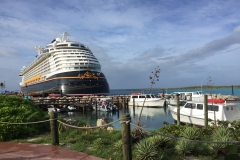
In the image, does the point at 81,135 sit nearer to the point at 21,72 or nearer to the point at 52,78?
the point at 52,78

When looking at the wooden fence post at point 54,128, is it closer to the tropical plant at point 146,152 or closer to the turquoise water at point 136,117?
the tropical plant at point 146,152

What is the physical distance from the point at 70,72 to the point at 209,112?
30898mm

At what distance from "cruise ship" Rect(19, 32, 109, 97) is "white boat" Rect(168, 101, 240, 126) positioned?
25.4 meters

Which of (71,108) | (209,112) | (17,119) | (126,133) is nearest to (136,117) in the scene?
(71,108)

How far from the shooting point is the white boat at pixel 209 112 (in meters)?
15.7

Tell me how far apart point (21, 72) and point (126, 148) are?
267ft

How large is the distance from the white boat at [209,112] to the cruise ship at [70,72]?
1000 inches

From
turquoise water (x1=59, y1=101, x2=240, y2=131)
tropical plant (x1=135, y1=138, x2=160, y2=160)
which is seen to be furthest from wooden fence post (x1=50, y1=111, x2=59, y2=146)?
turquoise water (x1=59, y1=101, x2=240, y2=131)

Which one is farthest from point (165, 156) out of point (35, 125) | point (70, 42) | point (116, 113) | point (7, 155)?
point (70, 42)

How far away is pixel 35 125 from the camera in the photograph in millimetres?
8312

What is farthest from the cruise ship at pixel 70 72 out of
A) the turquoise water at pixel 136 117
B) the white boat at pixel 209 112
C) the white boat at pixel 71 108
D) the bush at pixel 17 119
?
the bush at pixel 17 119

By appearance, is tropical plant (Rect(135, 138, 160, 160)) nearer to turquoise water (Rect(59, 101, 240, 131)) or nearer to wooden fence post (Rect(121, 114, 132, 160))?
wooden fence post (Rect(121, 114, 132, 160))

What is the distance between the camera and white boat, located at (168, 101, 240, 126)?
51.4 feet

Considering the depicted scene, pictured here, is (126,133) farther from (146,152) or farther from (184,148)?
(184,148)
